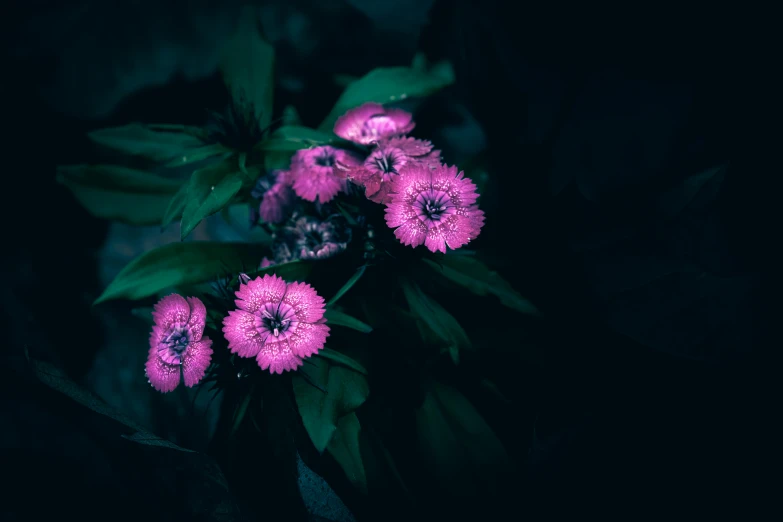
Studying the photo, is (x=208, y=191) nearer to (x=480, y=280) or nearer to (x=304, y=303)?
(x=304, y=303)

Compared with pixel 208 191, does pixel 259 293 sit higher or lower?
lower

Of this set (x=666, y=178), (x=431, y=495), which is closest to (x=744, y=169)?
(x=666, y=178)

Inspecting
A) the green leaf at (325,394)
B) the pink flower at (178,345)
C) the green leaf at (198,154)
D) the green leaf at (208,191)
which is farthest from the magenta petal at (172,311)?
the green leaf at (198,154)

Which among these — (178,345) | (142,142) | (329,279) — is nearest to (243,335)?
(178,345)

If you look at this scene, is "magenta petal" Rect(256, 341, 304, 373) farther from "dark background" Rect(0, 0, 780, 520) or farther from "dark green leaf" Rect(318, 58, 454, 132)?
"dark green leaf" Rect(318, 58, 454, 132)

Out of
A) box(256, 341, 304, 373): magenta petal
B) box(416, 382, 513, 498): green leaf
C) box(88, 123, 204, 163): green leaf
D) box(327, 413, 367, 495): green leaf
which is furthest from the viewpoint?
box(88, 123, 204, 163): green leaf

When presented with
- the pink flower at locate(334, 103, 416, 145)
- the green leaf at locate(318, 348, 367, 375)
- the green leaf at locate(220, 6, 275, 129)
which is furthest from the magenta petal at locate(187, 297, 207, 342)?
the green leaf at locate(220, 6, 275, 129)

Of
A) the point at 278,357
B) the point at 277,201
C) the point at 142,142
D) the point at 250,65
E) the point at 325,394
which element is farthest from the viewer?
the point at 250,65
